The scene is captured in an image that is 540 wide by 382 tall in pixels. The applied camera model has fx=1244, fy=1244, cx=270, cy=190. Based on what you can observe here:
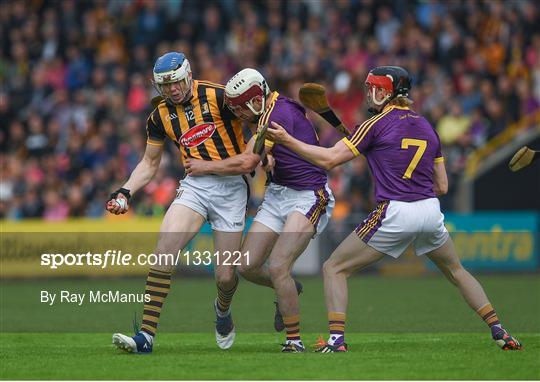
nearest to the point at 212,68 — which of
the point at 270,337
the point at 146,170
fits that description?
the point at 270,337

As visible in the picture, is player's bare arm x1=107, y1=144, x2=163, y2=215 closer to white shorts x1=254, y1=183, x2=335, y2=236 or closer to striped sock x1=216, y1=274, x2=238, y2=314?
white shorts x1=254, y1=183, x2=335, y2=236

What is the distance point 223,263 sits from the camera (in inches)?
396

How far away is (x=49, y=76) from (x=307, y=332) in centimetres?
1365

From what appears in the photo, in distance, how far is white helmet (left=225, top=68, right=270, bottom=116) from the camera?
9805mm

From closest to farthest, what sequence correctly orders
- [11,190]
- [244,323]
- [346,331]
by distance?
[346,331] → [244,323] → [11,190]

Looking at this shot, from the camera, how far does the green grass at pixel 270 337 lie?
8.48 m

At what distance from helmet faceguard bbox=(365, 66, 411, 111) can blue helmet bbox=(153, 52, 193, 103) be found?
149 centimetres

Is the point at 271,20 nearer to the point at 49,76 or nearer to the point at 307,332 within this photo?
the point at 49,76

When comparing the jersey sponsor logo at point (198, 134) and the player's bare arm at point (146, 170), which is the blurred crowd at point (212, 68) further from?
the jersey sponsor logo at point (198, 134)


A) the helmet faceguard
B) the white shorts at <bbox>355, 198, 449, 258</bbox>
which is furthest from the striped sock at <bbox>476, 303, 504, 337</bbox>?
the helmet faceguard

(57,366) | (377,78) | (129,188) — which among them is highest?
(377,78)

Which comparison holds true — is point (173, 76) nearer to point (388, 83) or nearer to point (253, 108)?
point (253, 108)

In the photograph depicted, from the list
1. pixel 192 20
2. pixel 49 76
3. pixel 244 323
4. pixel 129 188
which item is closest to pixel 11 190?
pixel 49 76

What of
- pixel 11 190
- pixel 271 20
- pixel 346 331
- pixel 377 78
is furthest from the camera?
pixel 271 20
